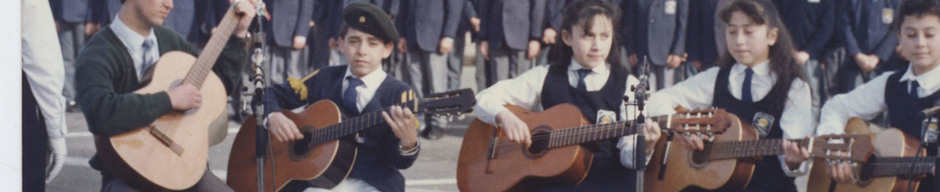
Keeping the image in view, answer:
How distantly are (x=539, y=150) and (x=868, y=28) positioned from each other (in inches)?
138

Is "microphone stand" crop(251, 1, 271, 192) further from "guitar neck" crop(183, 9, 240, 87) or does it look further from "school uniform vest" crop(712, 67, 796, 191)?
"school uniform vest" crop(712, 67, 796, 191)

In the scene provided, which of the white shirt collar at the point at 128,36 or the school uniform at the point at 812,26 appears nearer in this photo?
the white shirt collar at the point at 128,36

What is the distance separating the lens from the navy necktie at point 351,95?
4.21m

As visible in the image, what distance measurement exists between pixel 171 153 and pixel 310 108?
65cm


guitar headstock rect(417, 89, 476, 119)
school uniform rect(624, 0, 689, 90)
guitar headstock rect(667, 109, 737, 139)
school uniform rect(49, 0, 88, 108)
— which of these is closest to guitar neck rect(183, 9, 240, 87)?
guitar headstock rect(417, 89, 476, 119)

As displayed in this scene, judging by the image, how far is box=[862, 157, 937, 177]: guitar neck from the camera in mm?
3861

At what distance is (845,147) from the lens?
157 inches

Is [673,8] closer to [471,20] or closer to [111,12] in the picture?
[471,20]

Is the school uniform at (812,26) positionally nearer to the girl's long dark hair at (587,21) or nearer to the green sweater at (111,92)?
the girl's long dark hair at (587,21)

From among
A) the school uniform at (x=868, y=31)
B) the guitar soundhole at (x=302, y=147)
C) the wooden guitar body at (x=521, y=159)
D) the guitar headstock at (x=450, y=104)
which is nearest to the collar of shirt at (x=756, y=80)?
the wooden guitar body at (x=521, y=159)

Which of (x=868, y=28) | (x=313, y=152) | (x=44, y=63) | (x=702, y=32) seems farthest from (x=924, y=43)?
(x=44, y=63)

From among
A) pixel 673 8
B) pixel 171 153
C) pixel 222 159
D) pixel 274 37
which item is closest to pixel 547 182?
pixel 171 153

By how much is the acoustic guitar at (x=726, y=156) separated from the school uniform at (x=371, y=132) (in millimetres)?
1039

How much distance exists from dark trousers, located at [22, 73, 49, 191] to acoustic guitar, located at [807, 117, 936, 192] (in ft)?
9.71
